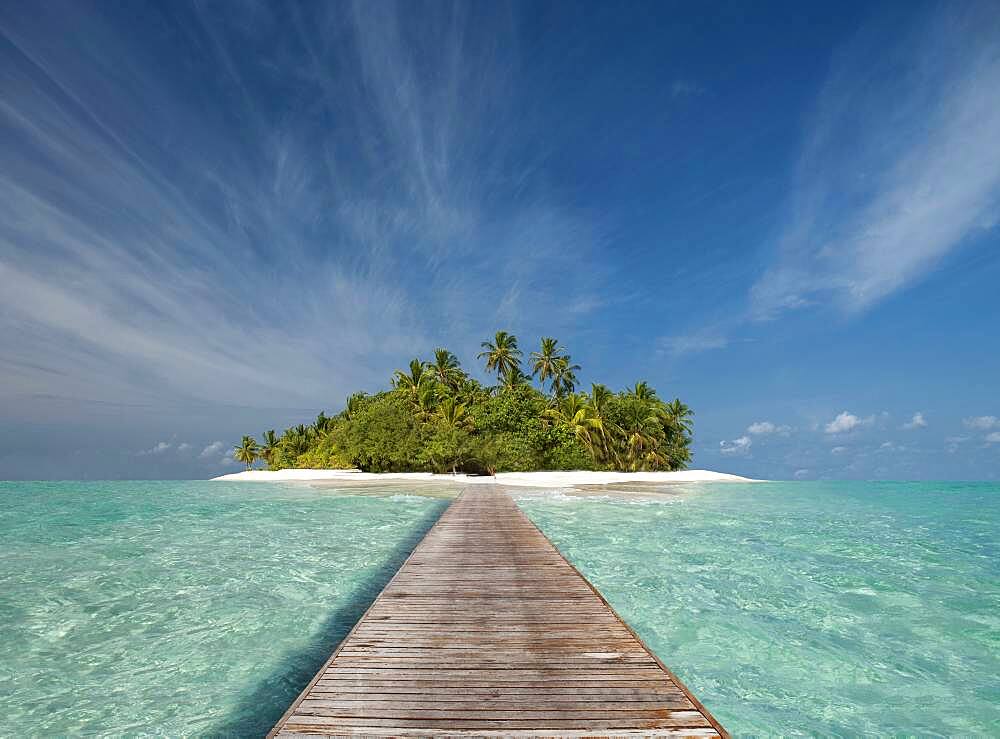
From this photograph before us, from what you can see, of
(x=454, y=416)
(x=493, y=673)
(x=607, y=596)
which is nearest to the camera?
(x=493, y=673)

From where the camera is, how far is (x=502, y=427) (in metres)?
37.4

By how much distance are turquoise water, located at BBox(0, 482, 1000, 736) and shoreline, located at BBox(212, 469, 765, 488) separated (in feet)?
52.5

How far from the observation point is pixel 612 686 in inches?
136

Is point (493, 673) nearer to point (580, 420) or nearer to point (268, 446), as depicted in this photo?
point (580, 420)

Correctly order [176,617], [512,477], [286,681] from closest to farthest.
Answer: [286,681], [176,617], [512,477]

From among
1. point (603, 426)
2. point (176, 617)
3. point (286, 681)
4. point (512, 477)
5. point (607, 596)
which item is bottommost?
point (286, 681)

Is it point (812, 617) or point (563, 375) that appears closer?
point (812, 617)

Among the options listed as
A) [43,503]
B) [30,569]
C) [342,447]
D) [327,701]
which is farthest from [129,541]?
[342,447]

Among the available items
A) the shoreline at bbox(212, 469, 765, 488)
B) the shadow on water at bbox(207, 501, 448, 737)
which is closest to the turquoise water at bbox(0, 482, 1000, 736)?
the shadow on water at bbox(207, 501, 448, 737)

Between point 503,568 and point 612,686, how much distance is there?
145 inches

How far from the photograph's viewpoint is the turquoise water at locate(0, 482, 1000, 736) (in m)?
4.91

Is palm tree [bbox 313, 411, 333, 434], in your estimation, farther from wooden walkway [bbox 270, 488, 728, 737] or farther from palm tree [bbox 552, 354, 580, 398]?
wooden walkway [bbox 270, 488, 728, 737]

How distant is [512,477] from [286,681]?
28.8m

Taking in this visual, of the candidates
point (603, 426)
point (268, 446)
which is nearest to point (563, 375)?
point (603, 426)
